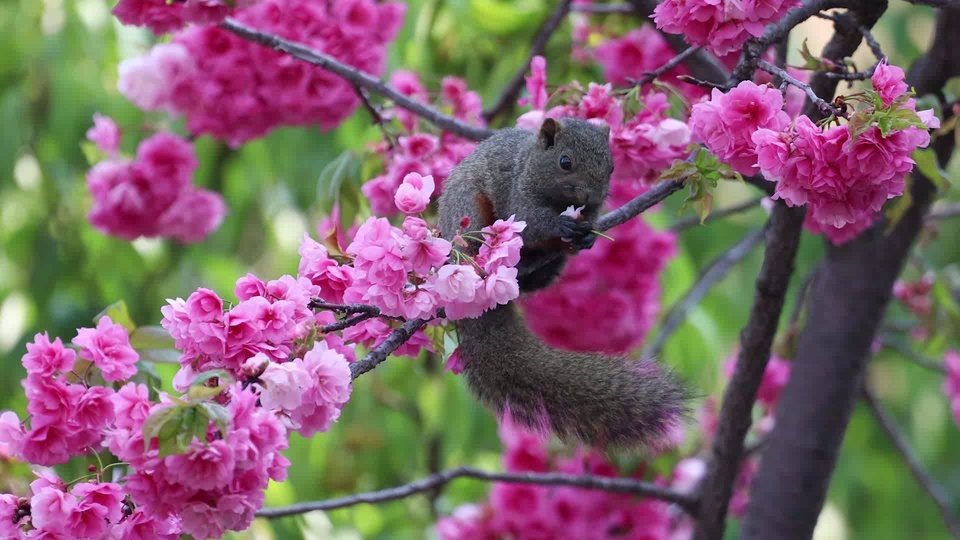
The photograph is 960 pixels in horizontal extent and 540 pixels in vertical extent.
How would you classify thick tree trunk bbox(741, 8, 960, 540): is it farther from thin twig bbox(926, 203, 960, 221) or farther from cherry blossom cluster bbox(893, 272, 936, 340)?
cherry blossom cluster bbox(893, 272, 936, 340)

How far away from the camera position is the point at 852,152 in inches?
53.8

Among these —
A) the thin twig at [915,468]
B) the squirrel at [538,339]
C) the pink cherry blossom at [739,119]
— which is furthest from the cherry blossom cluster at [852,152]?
the thin twig at [915,468]

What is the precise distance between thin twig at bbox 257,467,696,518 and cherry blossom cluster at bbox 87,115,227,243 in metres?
0.93

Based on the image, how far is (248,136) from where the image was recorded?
2615 millimetres

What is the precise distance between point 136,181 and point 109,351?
112 cm

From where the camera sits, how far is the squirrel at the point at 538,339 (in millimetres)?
1610

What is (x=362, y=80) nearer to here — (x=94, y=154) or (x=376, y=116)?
(x=376, y=116)

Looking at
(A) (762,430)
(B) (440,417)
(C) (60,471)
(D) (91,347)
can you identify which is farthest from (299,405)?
(A) (762,430)

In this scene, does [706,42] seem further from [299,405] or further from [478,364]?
[299,405]

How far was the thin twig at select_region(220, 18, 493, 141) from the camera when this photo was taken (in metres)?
2.10

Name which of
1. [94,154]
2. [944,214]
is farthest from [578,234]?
[94,154]

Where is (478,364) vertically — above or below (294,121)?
below

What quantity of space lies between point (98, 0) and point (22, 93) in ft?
1.58

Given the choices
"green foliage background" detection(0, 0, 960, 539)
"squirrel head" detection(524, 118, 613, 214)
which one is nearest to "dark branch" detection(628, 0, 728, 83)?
"squirrel head" detection(524, 118, 613, 214)
